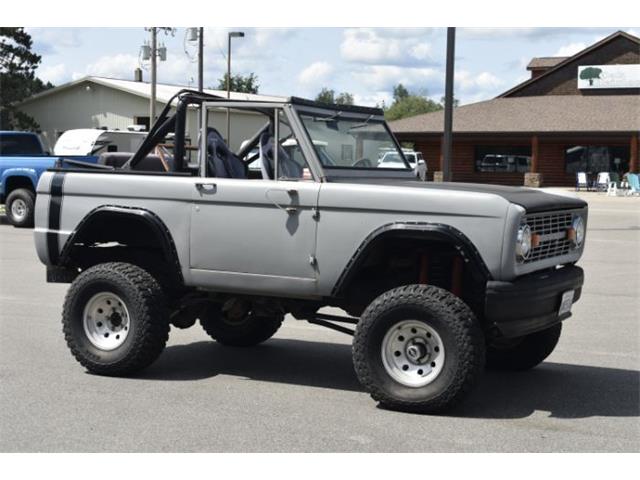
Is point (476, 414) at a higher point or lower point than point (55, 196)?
lower

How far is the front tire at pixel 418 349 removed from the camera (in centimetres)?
625

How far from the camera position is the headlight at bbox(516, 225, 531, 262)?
6.28m

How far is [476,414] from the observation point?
21.2ft

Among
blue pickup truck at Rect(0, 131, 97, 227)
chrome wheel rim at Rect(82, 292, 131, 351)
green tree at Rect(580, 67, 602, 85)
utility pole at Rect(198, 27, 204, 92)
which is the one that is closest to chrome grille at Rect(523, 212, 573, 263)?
chrome wheel rim at Rect(82, 292, 131, 351)

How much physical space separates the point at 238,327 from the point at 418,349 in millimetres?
2510

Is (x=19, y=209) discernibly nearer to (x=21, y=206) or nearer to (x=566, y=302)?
(x=21, y=206)

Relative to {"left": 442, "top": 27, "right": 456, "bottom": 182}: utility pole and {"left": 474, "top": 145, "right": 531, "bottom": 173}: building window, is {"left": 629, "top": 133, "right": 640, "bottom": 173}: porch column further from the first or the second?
{"left": 442, "top": 27, "right": 456, "bottom": 182}: utility pole

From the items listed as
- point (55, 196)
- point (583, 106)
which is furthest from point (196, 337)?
point (583, 106)

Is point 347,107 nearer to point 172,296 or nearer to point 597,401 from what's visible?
point 172,296

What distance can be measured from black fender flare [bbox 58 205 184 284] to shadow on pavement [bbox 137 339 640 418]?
0.90 meters

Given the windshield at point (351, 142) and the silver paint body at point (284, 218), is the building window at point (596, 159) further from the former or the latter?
the silver paint body at point (284, 218)

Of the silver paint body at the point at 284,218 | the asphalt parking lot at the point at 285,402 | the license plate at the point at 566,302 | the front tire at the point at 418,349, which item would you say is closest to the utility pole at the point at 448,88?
the asphalt parking lot at the point at 285,402

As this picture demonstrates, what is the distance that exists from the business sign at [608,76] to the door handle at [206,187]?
47219 millimetres

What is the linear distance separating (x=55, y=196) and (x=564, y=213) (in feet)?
12.3
